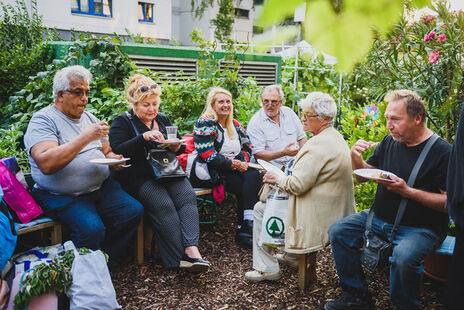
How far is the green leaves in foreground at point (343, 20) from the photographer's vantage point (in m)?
1.00

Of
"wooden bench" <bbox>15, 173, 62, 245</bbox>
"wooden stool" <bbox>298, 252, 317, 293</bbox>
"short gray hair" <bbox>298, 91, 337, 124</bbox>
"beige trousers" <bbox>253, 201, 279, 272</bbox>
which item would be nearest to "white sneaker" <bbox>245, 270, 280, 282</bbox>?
"beige trousers" <bbox>253, 201, 279, 272</bbox>

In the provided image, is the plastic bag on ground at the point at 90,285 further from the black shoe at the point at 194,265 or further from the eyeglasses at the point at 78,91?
the eyeglasses at the point at 78,91

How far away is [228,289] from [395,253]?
1.29 metres

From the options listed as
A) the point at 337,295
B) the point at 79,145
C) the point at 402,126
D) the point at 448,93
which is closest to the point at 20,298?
the point at 79,145

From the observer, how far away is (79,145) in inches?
107

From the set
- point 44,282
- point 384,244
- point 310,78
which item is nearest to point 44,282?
point 44,282

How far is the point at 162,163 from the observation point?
332 centimetres

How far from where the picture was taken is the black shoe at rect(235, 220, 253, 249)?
375cm

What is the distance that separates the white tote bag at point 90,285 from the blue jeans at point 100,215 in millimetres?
284

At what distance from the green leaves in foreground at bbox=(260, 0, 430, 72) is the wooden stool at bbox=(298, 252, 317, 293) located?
216 cm

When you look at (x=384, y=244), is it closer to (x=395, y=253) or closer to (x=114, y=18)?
(x=395, y=253)

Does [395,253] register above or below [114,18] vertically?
below

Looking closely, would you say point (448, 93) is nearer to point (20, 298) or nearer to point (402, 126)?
point (402, 126)

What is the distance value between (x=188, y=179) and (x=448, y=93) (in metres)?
2.47
